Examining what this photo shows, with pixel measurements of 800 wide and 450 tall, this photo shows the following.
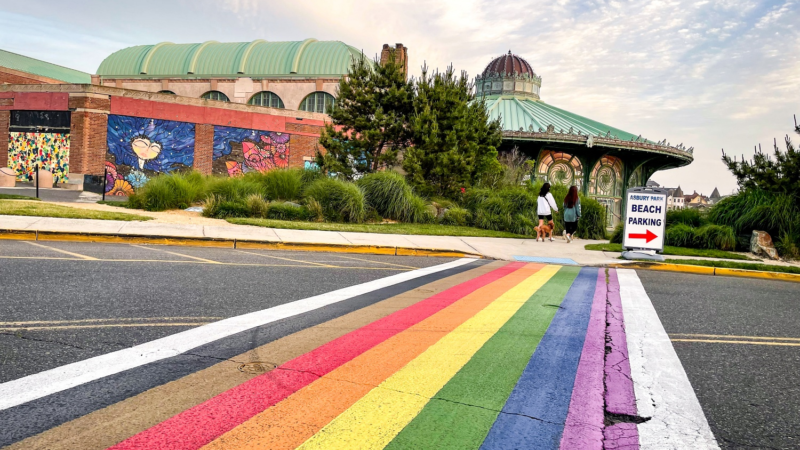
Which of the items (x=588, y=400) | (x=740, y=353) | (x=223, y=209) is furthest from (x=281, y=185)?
(x=588, y=400)

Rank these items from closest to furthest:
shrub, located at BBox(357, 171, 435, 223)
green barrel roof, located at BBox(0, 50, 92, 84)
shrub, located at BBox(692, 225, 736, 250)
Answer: shrub, located at BBox(692, 225, 736, 250)
shrub, located at BBox(357, 171, 435, 223)
green barrel roof, located at BBox(0, 50, 92, 84)

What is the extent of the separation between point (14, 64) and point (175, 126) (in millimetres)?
24825

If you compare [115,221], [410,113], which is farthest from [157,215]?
[410,113]

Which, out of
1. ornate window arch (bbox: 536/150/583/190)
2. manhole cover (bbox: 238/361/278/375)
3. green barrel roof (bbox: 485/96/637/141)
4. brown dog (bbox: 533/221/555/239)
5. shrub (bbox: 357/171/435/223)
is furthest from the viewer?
green barrel roof (bbox: 485/96/637/141)

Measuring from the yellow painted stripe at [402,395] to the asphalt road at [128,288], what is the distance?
213 cm

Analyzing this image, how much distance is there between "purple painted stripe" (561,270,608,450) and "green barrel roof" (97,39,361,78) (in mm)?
38956

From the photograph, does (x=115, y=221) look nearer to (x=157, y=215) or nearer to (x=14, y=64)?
(x=157, y=215)

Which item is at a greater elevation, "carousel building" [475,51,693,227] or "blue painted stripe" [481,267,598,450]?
"carousel building" [475,51,693,227]

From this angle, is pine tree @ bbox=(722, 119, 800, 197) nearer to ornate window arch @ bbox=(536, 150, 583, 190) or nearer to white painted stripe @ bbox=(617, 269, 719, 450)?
white painted stripe @ bbox=(617, 269, 719, 450)

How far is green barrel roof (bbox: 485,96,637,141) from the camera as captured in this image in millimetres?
34125

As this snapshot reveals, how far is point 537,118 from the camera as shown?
117 feet

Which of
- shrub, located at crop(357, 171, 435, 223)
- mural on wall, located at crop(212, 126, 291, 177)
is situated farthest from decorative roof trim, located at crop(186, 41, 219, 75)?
shrub, located at crop(357, 171, 435, 223)

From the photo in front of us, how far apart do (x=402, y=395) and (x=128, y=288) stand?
14.0 feet

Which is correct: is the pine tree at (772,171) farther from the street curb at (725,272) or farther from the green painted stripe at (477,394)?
the green painted stripe at (477,394)
